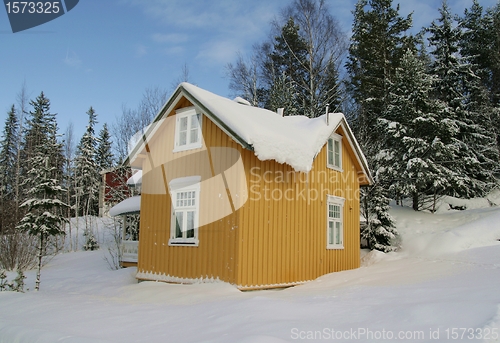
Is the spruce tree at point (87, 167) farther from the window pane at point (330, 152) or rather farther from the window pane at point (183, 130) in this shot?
the window pane at point (330, 152)

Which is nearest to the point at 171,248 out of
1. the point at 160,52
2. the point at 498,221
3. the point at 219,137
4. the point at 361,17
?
the point at 219,137

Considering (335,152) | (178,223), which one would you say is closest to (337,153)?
(335,152)

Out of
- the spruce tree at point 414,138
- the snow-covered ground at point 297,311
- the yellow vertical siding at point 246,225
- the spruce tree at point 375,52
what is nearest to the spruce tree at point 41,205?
the snow-covered ground at point 297,311

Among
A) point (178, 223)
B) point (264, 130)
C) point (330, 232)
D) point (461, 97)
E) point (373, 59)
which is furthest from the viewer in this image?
point (373, 59)

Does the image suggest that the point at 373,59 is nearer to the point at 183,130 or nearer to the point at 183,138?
the point at 183,130

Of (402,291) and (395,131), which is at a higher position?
(395,131)

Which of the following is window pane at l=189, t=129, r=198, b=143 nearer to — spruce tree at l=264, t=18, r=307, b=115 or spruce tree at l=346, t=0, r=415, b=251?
spruce tree at l=264, t=18, r=307, b=115

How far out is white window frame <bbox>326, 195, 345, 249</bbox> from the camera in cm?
1333

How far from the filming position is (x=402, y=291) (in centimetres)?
811

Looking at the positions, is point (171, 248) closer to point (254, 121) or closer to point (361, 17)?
point (254, 121)

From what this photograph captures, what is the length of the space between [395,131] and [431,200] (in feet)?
16.1

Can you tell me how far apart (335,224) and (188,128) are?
242 inches

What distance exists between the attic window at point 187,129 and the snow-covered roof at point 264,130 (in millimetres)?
479

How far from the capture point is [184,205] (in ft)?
38.2
